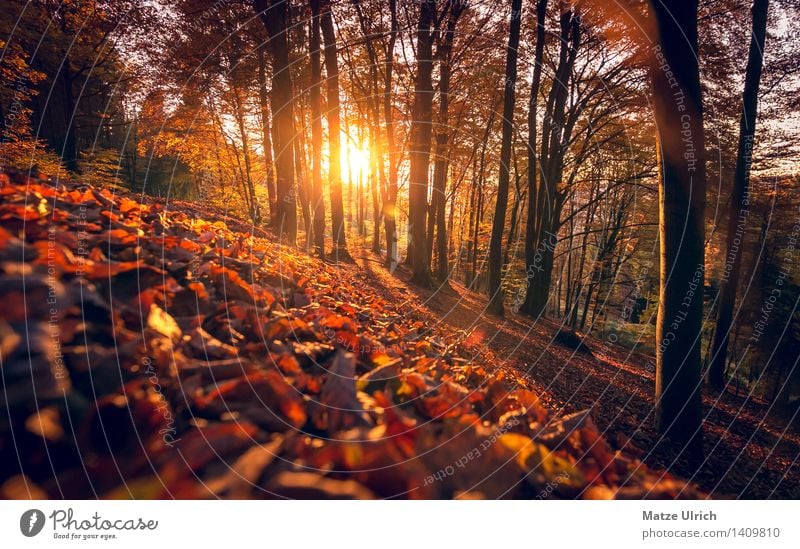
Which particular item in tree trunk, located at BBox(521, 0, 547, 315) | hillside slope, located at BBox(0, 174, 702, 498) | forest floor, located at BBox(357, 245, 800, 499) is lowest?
forest floor, located at BBox(357, 245, 800, 499)

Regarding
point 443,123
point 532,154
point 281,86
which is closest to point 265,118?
point 281,86

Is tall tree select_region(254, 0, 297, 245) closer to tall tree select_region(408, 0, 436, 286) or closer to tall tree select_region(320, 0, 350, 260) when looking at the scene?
tall tree select_region(320, 0, 350, 260)

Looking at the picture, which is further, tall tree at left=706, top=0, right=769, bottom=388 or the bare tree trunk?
the bare tree trunk

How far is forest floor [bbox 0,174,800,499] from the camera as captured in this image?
1282 mm

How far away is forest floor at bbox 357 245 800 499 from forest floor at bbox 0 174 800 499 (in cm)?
89

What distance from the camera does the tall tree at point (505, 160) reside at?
939 cm

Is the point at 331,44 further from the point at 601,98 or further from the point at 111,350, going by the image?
the point at 111,350

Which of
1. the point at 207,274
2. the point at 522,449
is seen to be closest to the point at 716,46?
the point at 522,449

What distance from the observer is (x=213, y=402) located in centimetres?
153

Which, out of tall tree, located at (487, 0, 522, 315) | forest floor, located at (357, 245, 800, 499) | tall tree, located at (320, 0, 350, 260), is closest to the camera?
forest floor, located at (357, 245, 800, 499)

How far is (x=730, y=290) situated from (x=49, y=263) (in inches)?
525

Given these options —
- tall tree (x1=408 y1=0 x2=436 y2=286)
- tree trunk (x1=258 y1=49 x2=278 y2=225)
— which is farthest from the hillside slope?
tree trunk (x1=258 y1=49 x2=278 y2=225)

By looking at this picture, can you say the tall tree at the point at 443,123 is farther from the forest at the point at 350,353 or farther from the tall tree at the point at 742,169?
the tall tree at the point at 742,169

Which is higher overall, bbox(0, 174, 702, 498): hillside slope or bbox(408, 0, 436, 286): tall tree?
bbox(408, 0, 436, 286): tall tree
